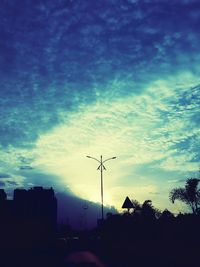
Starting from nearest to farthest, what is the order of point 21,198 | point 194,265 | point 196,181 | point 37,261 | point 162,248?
point 194,265
point 162,248
point 37,261
point 196,181
point 21,198

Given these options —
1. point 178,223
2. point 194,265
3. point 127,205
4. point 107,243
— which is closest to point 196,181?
point 107,243

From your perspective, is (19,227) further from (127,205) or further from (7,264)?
(127,205)

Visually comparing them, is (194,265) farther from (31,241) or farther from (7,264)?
(31,241)

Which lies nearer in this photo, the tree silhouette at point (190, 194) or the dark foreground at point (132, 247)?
the dark foreground at point (132, 247)

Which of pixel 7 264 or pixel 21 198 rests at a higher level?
Answer: pixel 21 198

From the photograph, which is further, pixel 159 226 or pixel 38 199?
pixel 38 199

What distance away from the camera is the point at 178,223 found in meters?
24.3

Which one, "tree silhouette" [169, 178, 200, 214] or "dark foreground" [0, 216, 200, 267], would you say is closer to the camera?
"dark foreground" [0, 216, 200, 267]

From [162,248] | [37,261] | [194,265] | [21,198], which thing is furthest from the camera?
[21,198]

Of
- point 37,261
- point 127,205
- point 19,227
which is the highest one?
point 127,205

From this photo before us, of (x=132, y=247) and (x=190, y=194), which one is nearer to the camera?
(x=132, y=247)

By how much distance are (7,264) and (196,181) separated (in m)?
51.7

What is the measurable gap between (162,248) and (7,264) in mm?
12324

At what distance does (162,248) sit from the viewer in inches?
923
